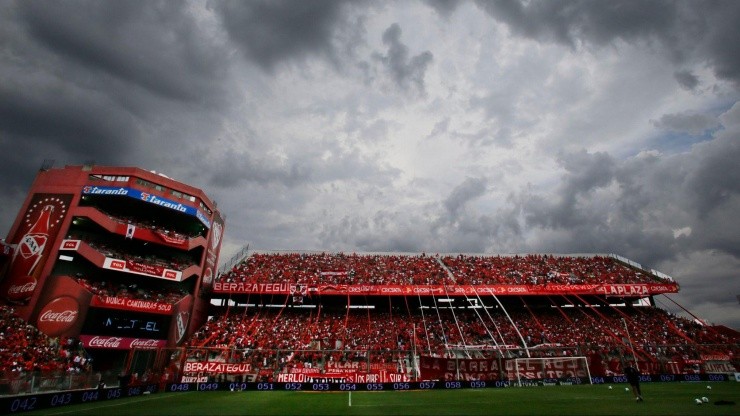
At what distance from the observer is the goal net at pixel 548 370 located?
1139 inches

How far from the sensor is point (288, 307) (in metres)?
46.9

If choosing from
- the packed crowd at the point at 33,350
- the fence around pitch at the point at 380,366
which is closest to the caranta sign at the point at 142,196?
the packed crowd at the point at 33,350

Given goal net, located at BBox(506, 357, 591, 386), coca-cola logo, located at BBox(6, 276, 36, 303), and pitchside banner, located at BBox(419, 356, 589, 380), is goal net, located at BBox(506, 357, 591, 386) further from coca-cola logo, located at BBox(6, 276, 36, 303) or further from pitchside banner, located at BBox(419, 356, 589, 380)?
coca-cola logo, located at BBox(6, 276, 36, 303)

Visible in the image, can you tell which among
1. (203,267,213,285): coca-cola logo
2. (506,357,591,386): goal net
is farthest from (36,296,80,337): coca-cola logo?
(506,357,591,386): goal net

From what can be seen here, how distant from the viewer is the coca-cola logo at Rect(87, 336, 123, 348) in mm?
32153

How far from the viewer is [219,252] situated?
4969 cm

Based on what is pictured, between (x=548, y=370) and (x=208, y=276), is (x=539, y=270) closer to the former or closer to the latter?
(x=548, y=370)

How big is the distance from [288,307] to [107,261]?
20.6 meters

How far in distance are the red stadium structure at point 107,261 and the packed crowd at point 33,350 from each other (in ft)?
2.77

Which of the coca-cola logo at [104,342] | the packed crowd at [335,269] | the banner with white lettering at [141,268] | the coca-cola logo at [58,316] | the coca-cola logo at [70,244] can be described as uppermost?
the packed crowd at [335,269]

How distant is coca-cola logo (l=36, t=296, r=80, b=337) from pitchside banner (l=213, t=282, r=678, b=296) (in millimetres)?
14662

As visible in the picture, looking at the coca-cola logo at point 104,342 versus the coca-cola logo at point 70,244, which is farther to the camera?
the coca-cola logo at point 70,244

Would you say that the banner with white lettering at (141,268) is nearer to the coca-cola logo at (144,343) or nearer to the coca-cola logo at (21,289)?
the coca-cola logo at (21,289)

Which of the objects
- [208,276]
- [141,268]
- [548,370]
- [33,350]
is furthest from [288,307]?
[548,370]
